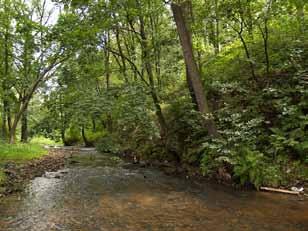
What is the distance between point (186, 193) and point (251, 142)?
2.21 meters

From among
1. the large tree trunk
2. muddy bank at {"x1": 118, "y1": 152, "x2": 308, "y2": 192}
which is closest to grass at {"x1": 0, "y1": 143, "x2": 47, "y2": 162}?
muddy bank at {"x1": 118, "y1": 152, "x2": 308, "y2": 192}

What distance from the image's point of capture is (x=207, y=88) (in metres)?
12.0

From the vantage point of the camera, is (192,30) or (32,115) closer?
(192,30)

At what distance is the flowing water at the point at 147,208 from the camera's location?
213 inches

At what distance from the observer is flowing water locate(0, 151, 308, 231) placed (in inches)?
213

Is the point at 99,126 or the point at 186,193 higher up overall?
the point at 99,126

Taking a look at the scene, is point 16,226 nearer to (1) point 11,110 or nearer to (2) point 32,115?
(1) point 11,110

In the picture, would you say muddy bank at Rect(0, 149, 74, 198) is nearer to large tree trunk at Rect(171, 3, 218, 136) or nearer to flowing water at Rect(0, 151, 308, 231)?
flowing water at Rect(0, 151, 308, 231)

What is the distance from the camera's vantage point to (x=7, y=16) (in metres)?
18.8

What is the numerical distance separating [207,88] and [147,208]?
666 centimetres

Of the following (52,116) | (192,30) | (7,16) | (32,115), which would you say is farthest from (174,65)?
(32,115)

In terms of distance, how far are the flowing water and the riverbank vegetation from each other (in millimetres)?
1111

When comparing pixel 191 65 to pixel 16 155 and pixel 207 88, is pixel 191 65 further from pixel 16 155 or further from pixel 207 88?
pixel 16 155

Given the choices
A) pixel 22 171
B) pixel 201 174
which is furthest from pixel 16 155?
pixel 201 174
